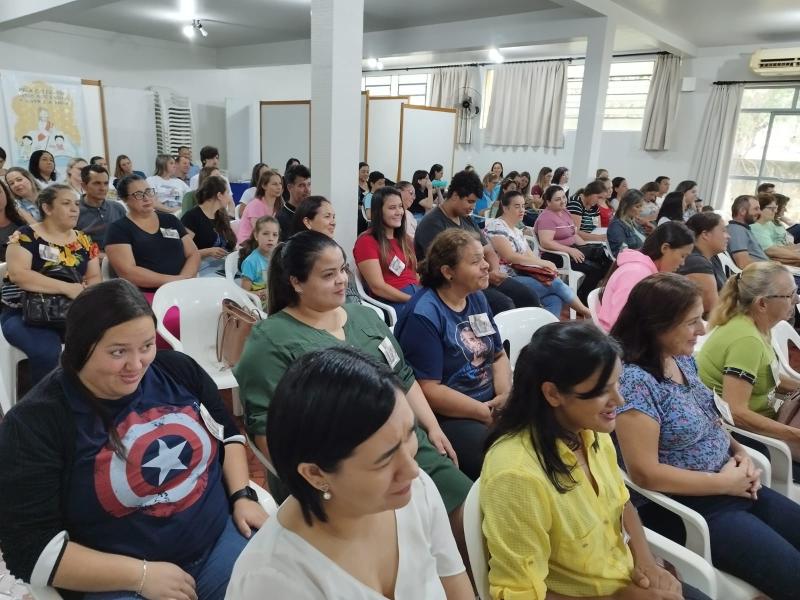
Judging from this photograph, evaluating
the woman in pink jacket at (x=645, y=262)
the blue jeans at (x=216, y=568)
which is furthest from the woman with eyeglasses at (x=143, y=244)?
the woman in pink jacket at (x=645, y=262)

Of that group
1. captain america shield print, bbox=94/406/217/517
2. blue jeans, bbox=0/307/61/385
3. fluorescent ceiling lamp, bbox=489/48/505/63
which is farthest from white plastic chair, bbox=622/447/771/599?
fluorescent ceiling lamp, bbox=489/48/505/63

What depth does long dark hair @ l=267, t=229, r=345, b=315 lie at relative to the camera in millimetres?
1607

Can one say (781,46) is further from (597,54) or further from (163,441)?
(163,441)

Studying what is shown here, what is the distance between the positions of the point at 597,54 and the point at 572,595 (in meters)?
6.00

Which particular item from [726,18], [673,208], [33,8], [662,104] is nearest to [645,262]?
[673,208]

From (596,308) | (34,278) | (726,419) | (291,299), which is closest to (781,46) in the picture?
(596,308)

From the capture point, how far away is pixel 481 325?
1985 mm

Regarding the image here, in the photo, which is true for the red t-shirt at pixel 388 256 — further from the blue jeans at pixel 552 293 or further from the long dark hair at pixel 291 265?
the long dark hair at pixel 291 265

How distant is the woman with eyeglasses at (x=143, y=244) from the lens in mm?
2816

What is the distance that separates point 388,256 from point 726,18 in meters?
5.55

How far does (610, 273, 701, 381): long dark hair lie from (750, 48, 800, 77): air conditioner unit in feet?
23.7

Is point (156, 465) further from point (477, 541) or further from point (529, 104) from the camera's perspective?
point (529, 104)

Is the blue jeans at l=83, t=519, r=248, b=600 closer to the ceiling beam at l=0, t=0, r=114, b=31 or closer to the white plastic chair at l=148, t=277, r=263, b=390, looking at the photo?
the white plastic chair at l=148, t=277, r=263, b=390

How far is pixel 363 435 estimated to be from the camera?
0.74 meters
